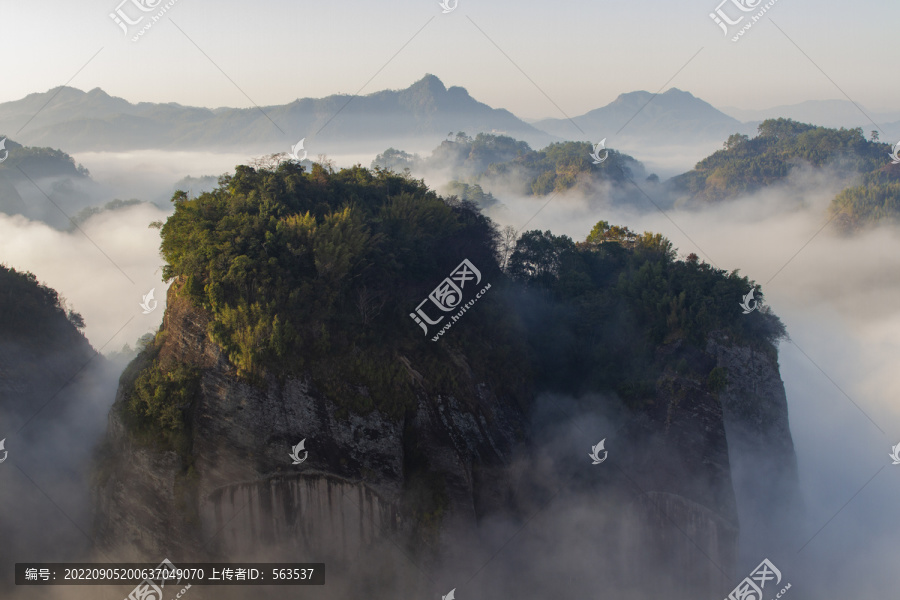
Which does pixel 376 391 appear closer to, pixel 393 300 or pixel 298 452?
pixel 298 452

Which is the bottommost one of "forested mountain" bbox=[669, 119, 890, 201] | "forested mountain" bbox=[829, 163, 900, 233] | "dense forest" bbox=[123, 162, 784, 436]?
"dense forest" bbox=[123, 162, 784, 436]

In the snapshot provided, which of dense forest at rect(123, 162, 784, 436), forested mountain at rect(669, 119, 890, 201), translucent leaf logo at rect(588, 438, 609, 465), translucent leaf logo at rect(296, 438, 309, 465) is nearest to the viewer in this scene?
translucent leaf logo at rect(296, 438, 309, 465)

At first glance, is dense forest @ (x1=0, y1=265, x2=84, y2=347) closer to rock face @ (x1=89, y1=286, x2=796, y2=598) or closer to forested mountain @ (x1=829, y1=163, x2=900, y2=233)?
rock face @ (x1=89, y1=286, x2=796, y2=598)

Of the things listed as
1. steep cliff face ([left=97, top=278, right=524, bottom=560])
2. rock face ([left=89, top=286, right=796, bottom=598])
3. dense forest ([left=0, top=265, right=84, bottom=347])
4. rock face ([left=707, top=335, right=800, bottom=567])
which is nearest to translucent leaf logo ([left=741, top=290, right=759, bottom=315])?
rock face ([left=707, top=335, right=800, bottom=567])

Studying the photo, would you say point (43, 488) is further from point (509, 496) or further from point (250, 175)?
point (509, 496)

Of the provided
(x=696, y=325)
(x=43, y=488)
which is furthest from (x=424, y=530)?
(x=43, y=488)

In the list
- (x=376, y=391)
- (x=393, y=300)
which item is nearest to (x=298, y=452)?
(x=376, y=391)
